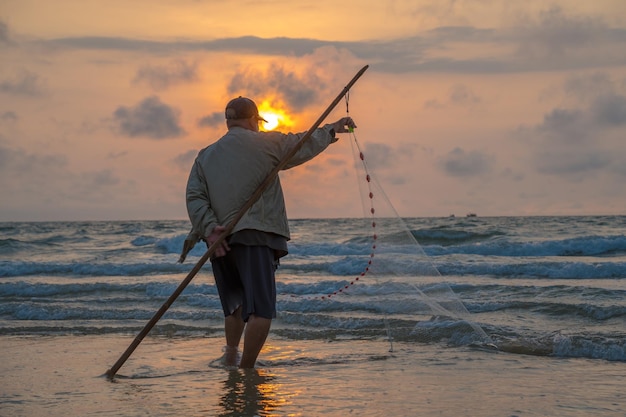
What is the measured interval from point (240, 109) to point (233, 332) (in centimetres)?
149

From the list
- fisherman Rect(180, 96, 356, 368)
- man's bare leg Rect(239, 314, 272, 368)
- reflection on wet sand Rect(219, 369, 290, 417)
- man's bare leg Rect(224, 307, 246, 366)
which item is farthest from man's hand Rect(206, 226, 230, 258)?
reflection on wet sand Rect(219, 369, 290, 417)

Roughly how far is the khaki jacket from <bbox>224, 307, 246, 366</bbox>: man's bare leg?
0.72 meters

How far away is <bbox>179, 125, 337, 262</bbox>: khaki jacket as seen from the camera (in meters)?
5.13

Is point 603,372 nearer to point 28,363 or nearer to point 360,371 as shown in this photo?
point 360,371

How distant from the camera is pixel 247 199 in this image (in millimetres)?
5195

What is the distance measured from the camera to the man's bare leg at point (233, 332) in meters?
5.71

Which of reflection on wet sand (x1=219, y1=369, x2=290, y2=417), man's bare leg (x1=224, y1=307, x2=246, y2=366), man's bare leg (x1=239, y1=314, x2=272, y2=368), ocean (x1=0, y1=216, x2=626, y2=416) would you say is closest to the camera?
reflection on wet sand (x1=219, y1=369, x2=290, y2=417)

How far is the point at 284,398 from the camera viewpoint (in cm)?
491

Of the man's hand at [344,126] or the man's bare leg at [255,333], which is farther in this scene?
the man's bare leg at [255,333]

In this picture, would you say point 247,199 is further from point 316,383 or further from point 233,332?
point 316,383

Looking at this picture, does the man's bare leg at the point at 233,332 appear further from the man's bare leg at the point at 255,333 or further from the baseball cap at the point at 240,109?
the baseball cap at the point at 240,109

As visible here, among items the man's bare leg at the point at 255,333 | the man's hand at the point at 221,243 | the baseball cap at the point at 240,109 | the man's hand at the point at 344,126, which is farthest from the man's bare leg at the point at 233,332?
the man's hand at the point at 344,126

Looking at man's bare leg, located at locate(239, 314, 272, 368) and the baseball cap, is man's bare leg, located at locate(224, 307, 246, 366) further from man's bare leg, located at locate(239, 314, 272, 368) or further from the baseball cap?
the baseball cap

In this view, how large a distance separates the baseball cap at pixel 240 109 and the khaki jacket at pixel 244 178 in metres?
0.12
